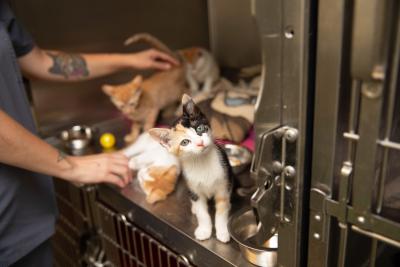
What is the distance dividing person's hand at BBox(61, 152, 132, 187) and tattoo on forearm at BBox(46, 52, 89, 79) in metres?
0.35

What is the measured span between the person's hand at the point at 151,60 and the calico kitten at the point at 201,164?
18.9 inches

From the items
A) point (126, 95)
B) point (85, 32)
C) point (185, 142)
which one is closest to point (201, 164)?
point (185, 142)

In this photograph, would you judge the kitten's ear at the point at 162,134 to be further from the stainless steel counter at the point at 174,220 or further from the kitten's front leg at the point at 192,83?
the kitten's front leg at the point at 192,83

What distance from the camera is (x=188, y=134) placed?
694 mm

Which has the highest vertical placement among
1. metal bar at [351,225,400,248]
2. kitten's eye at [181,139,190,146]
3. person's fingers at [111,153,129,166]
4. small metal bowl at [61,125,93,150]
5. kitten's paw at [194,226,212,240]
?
kitten's eye at [181,139,190,146]

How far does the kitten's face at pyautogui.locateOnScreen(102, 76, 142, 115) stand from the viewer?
119 cm

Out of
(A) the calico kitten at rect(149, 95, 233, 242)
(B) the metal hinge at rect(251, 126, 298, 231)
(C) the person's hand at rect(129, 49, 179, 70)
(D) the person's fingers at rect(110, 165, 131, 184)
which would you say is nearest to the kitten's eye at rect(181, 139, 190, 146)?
(A) the calico kitten at rect(149, 95, 233, 242)

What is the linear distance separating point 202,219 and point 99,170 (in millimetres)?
244

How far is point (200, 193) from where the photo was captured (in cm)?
80

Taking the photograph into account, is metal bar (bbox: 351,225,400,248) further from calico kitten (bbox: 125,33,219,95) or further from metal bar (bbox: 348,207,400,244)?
calico kitten (bbox: 125,33,219,95)

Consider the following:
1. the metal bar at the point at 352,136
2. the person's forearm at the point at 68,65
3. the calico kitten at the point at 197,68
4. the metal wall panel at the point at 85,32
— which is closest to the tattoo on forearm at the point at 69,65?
the person's forearm at the point at 68,65

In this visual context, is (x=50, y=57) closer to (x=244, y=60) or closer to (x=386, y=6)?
(x=244, y=60)

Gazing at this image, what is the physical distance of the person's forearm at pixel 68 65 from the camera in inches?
42.7

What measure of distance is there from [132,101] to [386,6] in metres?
0.88
